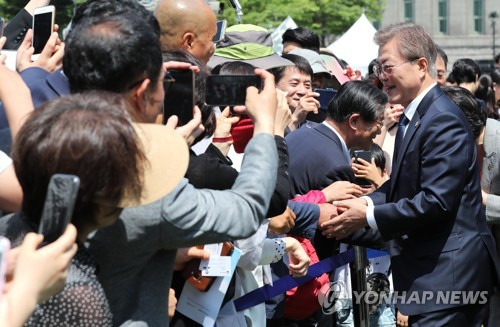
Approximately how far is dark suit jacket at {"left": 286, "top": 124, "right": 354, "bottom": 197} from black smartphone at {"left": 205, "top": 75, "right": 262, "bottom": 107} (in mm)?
2636

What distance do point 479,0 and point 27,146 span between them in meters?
73.8

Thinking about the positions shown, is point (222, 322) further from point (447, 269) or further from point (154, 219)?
point (154, 219)

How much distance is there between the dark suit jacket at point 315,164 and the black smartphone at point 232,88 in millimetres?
2636

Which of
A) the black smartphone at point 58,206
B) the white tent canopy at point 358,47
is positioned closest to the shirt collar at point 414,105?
the black smartphone at point 58,206

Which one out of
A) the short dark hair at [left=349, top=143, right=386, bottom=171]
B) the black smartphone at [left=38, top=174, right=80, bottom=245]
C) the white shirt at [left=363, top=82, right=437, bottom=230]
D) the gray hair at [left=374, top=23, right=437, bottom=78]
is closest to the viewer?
the black smartphone at [left=38, top=174, right=80, bottom=245]

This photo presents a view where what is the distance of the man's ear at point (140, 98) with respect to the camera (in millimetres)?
2945

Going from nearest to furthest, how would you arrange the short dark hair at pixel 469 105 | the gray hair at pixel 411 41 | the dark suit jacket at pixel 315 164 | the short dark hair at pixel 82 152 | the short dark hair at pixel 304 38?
the short dark hair at pixel 82 152
the gray hair at pixel 411 41
the dark suit jacket at pixel 315 164
the short dark hair at pixel 469 105
the short dark hair at pixel 304 38

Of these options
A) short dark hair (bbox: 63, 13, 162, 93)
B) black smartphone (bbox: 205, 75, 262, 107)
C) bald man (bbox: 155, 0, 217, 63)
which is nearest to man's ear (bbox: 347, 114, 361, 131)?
bald man (bbox: 155, 0, 217, 63)

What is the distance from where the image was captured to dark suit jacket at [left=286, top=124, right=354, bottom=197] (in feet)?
19.6

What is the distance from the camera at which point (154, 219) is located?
2.76 m

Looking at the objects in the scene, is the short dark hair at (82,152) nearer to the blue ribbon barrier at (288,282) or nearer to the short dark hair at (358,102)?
the blue ribbon barrier at (288,282)

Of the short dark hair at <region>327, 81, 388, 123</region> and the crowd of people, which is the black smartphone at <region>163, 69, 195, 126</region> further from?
the short dark hair at <region>327, 81, 388, 123</region>

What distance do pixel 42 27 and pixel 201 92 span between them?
98cm

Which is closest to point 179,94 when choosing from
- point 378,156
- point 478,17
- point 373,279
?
point 373,279
